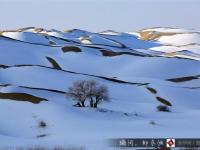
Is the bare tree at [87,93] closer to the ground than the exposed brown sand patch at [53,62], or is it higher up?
closer to the ground

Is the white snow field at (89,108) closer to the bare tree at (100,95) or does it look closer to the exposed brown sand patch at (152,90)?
the exposed brown sand patch at (152,90)

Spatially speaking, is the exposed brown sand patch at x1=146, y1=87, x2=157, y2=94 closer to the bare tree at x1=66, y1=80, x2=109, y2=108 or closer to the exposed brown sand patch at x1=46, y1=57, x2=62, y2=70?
the bare tree at x1=66, y1=80, x2=109, y2=108

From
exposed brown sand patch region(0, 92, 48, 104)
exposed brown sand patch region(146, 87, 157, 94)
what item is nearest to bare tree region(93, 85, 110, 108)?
exposed brown sand patch region(0, 92, 48, 104)

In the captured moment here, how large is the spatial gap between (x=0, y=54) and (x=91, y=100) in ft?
204

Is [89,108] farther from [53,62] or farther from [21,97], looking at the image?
[53,62]

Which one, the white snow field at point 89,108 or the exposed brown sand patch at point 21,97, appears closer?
the white snow field at point 89,108

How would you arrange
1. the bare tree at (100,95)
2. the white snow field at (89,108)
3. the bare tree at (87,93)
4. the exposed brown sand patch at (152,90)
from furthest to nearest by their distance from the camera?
the exposed brown sand patch at (152,90), the bare tree at (100,95), the bare tree at (87,93), the white snow field at (89,108)

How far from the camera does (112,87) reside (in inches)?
3285

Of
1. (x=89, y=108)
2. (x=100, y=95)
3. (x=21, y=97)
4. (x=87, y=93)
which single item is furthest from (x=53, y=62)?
(x=89, y=108)

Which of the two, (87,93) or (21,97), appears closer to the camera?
(87,93)

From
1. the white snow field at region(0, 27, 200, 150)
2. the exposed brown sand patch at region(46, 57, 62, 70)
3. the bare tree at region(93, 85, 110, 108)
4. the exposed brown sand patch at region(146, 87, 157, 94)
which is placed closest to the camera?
the white snow field at region(0, 27, 200, 150)

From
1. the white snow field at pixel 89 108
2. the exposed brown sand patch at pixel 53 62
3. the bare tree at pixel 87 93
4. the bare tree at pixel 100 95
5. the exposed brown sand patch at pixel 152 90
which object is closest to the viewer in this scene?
the white snow field at pixel 89 108

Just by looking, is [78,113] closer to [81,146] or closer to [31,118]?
[31,118]

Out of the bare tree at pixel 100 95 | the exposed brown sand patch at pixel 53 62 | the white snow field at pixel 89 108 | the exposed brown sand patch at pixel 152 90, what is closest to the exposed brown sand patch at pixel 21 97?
the white snow field at pixel 89 108
